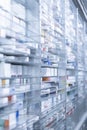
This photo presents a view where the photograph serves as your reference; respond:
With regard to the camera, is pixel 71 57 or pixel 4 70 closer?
pixel 4 70

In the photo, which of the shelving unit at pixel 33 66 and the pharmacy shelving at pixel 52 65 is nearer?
the shelving unit at pixel 33 66

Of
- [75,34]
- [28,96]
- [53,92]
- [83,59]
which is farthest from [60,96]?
[83,59]

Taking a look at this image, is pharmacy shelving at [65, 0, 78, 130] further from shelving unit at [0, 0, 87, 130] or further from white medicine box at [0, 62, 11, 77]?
white medicine box at [0, 62, 11, 77]

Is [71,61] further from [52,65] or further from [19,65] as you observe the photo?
[19,65]

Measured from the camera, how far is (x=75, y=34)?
10.6ft

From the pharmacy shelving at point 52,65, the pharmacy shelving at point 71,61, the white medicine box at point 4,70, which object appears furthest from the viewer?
the pharmacy shelving at point 71,61

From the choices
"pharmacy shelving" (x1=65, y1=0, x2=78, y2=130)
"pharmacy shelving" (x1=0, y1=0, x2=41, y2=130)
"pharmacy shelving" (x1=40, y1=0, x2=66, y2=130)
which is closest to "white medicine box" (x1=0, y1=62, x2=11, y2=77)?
"pharmacy shelving" (x1=0, y1=0, x2=41, y2=130)

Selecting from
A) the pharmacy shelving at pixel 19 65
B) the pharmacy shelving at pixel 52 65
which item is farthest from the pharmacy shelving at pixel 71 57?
the pharmacy shelving at pixel 19 65

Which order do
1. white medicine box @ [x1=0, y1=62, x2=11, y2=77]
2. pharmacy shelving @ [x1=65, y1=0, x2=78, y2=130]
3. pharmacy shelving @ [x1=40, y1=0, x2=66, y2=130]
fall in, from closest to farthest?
white medicine box @ [x1=0, y1=62, x2=11, y2=77] → pharmacy shelving @ [x1=40, y1=0, x2=66, y2=130] → pharmacy shelving @ [x1=65, y1=0, x2=78, y2=130]

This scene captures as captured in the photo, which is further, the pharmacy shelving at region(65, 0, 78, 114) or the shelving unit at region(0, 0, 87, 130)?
the pharmacy shelving at region(65, 0, 78, 114)

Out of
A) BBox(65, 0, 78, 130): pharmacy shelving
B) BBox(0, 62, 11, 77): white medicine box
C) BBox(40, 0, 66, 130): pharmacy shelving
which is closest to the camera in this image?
BBox(0, 62, 11, 77): white medicine box

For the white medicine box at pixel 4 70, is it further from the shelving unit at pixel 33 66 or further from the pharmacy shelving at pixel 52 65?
the pharmacy shelving at pixel 52 65

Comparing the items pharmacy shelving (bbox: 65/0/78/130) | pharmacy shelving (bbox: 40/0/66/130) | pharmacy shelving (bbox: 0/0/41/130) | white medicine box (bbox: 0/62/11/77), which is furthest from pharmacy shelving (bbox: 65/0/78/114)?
white medicine box (bbox: 0/62/11/77)

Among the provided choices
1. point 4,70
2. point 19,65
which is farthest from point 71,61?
point 4,70
